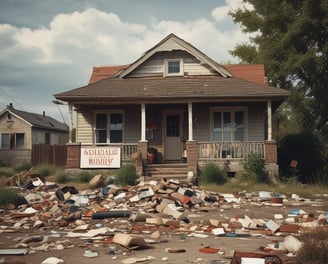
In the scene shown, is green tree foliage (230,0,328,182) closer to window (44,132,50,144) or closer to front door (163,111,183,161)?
front door (163,111,183,161)

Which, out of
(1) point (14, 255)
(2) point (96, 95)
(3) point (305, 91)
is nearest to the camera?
(1) point (14, 255)

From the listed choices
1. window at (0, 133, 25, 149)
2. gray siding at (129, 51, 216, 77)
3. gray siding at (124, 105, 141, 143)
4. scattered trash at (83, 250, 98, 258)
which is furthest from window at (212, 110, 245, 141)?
window at (0, 133, 25, 149)

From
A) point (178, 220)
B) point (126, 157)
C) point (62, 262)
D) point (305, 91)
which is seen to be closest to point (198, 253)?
point (62, 262)

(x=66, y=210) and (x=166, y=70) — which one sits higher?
(x=166, y=70)

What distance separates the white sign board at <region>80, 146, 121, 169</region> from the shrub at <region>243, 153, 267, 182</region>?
5857mm

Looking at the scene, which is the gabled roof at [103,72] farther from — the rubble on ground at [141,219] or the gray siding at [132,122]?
the rubble on ground at [141,219]

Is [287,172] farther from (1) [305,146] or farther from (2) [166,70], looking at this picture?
(2) [166,70]

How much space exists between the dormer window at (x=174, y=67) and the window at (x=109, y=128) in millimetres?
3435

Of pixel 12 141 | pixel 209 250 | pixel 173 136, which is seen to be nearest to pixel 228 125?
pixel 173 136

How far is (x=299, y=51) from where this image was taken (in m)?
26.7

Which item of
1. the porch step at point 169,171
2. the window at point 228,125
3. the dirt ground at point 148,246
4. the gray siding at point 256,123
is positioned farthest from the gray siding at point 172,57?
the dirt ground at point 148,246

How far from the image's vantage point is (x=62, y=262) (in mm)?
6273

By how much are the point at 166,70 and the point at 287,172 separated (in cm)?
853

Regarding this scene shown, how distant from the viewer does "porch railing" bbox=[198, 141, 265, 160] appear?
1788 centimetres
